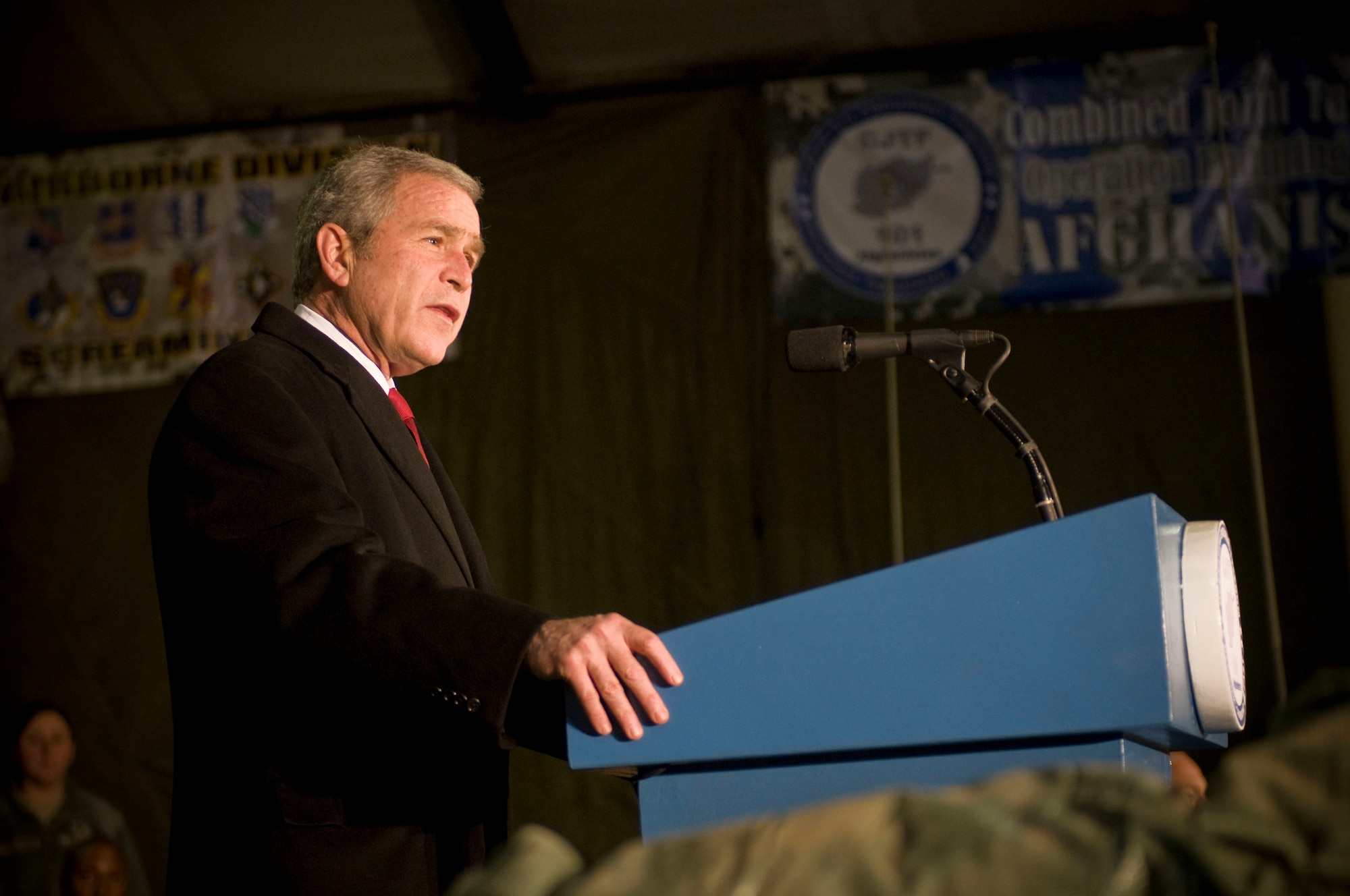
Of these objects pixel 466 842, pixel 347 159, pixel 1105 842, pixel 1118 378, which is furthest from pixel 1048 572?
pixel 1118 378

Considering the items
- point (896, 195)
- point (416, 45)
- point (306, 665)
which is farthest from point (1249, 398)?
point (306, 665)

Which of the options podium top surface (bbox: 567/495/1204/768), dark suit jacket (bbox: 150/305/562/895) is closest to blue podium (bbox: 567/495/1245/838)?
podium top surface (bbox: 567/495/1204/768)

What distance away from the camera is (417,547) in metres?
1.55

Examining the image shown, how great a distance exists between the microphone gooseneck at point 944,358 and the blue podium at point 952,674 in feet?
1.07

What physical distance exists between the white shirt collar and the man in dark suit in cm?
3

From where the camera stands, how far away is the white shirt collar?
174 centimetres

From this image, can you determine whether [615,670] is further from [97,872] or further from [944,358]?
[97,872]

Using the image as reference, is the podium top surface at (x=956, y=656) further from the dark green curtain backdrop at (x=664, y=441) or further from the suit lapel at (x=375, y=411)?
the dark green curtain backdrop at (x=664, y=441)

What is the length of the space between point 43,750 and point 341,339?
3.36m

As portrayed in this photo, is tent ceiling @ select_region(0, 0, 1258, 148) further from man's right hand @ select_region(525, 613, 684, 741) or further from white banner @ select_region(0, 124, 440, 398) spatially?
man's right hand @ select_region(525, 613, 684, 741)

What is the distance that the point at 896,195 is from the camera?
16.7 feet

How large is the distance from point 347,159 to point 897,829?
69.3 inches

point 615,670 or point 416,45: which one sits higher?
point 416,45

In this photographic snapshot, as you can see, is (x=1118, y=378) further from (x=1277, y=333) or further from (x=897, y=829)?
(x=897, y=829)
